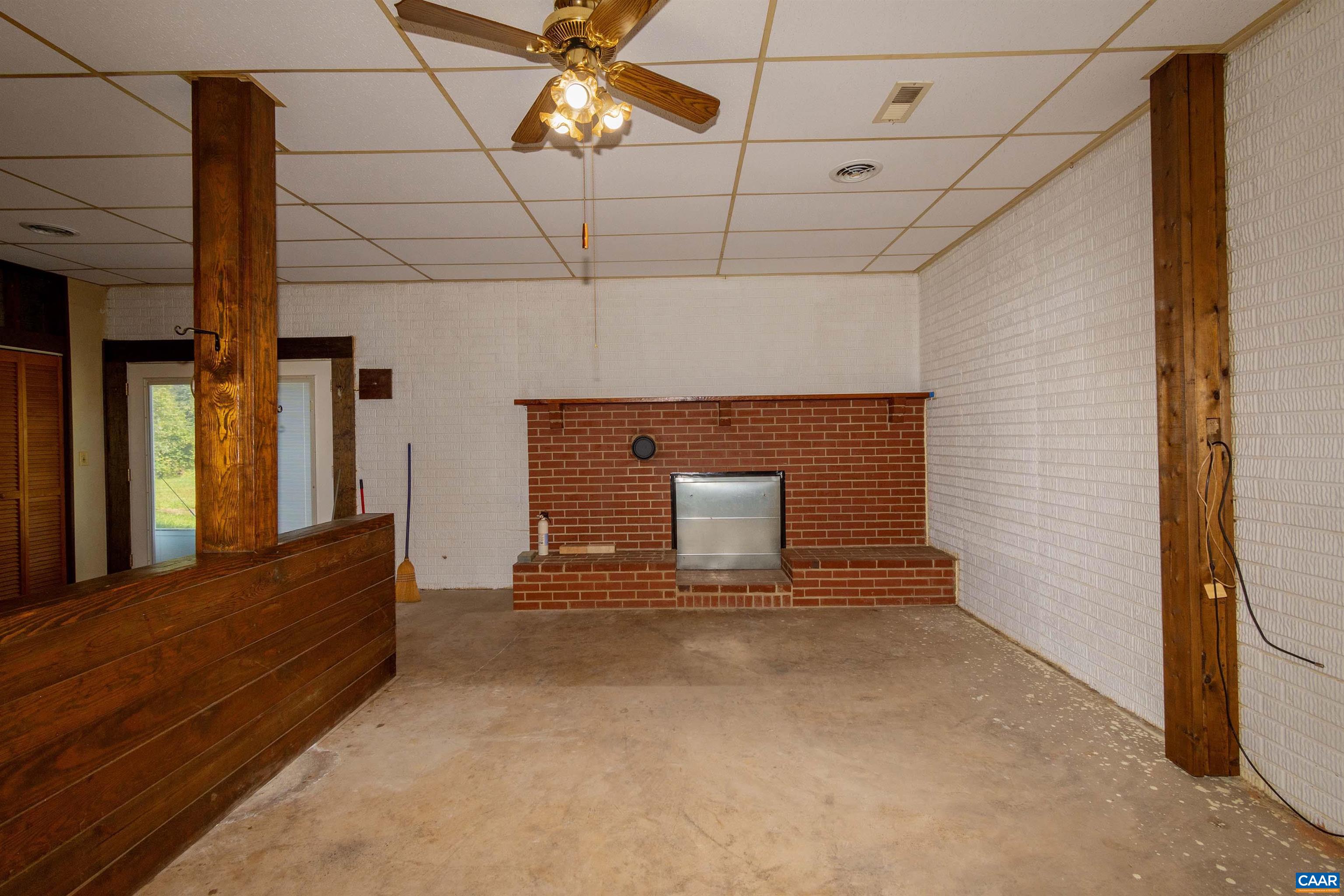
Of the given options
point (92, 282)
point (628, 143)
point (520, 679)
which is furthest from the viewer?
point (92, 282)

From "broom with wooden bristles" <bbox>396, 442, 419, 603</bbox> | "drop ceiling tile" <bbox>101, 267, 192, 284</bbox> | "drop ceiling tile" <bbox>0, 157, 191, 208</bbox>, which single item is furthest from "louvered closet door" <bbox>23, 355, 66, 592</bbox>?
"broom with wooden bristles" <bbox>396, 442, 419, 603</bbox>

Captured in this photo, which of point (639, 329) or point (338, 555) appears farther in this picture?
point (639, 329)

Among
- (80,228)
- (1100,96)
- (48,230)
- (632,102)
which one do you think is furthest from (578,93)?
(48,230)

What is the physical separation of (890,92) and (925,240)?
82.9 inches

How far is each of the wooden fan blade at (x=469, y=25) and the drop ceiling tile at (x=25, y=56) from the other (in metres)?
1.48

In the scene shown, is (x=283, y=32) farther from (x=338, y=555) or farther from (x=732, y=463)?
(x=732, y=463)

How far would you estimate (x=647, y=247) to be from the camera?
4414 millimetres

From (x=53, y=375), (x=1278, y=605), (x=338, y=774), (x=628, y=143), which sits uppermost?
(x=628, y=143)

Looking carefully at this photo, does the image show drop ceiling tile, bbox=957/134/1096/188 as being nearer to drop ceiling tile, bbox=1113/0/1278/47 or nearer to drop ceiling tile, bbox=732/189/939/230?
drop ceiling tile, bbox=732/189/939/230

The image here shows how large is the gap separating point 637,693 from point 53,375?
547cm

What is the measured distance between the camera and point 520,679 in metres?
3.34

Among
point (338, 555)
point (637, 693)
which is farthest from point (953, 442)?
point (338, 555)

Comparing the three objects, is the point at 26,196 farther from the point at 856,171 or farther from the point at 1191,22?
the point at 1191,22

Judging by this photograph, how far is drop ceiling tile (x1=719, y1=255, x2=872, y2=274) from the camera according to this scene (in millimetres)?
4758
